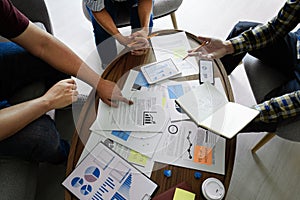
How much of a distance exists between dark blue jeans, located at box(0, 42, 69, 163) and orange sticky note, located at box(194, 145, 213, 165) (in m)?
0.51

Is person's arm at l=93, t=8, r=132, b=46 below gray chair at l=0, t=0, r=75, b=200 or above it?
above

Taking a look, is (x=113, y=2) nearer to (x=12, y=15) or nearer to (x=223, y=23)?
Result: (x=12, y=15)

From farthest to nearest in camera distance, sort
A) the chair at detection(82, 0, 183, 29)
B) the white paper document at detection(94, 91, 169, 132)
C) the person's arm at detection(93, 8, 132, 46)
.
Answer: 1. the chair at detection(82, 0, 183, 29)
2. the person's arm at detection(93, 8, 132, 46)
3. the white paper document at detection(94, 91, 169, 132)

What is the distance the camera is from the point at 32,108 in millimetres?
1001

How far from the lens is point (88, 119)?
0.99 m

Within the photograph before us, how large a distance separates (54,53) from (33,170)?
17.2 inches

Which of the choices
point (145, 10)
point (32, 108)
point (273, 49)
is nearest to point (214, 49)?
point (273, 49)

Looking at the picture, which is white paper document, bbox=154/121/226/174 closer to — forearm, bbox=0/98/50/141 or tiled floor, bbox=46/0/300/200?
forearm, bbox=0/98/50/141

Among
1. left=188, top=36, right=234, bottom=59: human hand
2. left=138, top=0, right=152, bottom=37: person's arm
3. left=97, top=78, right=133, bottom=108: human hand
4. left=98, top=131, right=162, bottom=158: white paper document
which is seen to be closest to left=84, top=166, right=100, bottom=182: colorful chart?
left=98, top=131, right=162, bottom=158: white paper document

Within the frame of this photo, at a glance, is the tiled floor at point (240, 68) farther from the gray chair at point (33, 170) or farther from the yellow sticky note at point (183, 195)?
the yellow sticky note at point (183, 195)

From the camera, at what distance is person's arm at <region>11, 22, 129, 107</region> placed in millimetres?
1081

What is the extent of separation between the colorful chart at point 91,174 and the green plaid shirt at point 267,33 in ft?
2.39

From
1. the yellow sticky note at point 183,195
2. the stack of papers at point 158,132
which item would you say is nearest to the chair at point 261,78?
the stack of papers at point 158,132

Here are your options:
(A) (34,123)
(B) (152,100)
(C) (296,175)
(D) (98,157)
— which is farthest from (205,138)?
(C) (296,175)
